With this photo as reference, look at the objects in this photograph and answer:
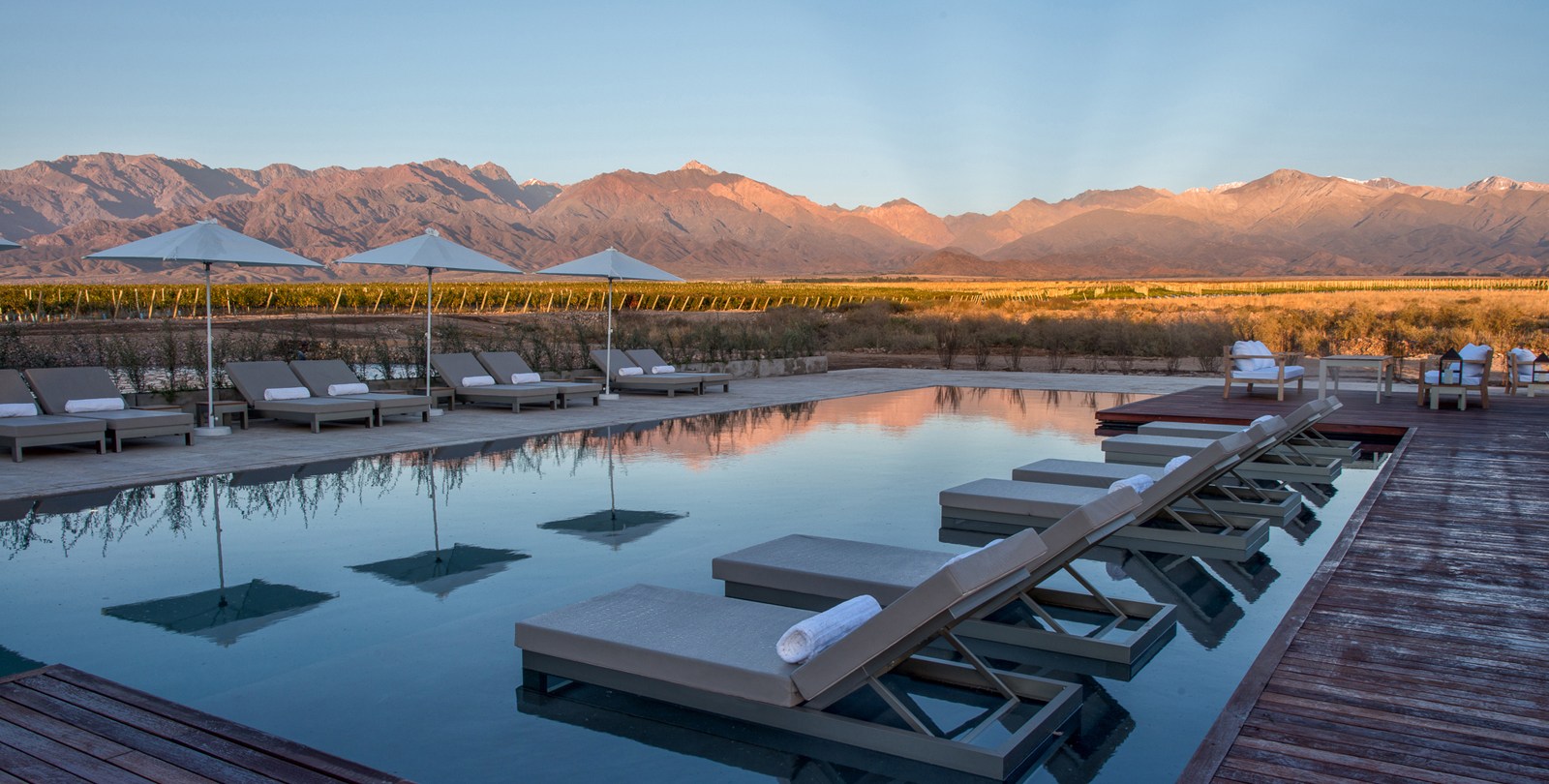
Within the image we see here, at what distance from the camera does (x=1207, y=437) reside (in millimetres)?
8953

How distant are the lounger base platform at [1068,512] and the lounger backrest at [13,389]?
7.37m

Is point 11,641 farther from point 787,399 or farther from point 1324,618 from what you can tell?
point 787,399

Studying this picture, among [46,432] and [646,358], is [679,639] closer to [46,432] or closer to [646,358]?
[46,432]

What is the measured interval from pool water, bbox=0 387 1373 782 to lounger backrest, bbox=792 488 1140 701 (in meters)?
0.29

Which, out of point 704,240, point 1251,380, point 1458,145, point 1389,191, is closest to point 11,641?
point 1251,380

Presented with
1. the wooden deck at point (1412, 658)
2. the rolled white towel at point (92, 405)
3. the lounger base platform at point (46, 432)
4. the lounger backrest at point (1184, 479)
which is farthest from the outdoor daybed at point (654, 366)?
the lounger backrest at point (1184, 479)

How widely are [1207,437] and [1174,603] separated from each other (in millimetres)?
4473

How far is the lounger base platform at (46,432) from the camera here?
7.98 metres

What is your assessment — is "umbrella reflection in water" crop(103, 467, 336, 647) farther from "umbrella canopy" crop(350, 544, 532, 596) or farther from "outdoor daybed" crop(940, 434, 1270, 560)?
"outdoor daybed" crop(940, 434, 1270, 560)

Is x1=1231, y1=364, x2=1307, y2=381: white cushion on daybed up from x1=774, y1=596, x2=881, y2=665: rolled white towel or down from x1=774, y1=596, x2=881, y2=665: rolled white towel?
up

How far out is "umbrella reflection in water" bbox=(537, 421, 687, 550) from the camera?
6023mm

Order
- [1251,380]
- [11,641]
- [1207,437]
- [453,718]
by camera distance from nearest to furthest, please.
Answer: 1. [453,718]
2. [11,641]
3. [1207,437]
4. [1251,380]

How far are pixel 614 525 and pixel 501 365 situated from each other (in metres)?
6.88

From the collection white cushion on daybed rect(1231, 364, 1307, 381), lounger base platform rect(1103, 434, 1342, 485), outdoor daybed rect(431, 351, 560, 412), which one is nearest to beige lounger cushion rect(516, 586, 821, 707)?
lounger base platform rect(1103, 434, 1342, 485)
